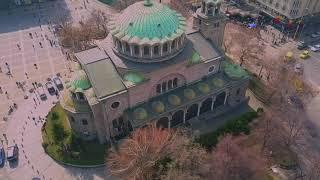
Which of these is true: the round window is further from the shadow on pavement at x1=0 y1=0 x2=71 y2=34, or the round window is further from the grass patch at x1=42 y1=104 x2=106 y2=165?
the shadow on pavement at x1=0 y1=0 x2=71 y2=34

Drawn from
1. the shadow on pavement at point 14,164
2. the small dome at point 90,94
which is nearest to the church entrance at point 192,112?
the small dome at point 90,94

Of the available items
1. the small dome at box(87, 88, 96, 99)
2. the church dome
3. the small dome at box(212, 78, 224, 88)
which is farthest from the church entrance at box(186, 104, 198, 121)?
the small dome at box(87, 88, 96, 99)

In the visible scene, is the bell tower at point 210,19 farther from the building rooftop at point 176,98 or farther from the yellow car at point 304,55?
the yellow car at point 304,55

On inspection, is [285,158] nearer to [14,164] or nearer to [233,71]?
[233,71]

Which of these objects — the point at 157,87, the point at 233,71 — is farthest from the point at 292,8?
the point at 157,87

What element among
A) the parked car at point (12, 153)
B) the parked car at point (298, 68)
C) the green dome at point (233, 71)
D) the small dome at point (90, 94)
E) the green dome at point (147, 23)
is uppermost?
the green dome at point (147, 23)
